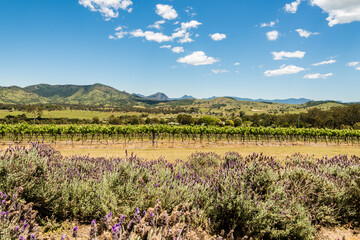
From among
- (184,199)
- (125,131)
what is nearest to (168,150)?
(125,131)

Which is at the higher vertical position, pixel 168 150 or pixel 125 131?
pixel 125 131

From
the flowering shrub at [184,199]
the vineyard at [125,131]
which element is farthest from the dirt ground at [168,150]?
the flowering shrub at [184,199]

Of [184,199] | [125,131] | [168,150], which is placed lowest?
[168,150]

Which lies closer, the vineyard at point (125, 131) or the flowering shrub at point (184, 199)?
the flowering shrub at point (184, 199)

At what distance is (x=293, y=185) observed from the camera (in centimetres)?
565

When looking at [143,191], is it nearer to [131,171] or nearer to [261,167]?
[131,171]

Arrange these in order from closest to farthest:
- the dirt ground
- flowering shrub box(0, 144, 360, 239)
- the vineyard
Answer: flowering shrub box(0, 144, 360, 239)
the dirt ground
the vineyard

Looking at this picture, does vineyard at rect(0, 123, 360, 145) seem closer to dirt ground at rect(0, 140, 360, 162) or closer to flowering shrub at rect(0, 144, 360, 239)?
dirt ground at rect(0, 140, 360, 162)

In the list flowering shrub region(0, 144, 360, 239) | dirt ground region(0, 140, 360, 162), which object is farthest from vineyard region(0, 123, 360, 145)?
flowering shrub region(0, 144, 360, 239)

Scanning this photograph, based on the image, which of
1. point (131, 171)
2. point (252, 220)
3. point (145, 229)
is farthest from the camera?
point (131, 171)

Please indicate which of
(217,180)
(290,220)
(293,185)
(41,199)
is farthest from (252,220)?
(41,199)

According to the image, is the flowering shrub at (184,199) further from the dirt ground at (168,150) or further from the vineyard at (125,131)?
the vineyard at (125,131)

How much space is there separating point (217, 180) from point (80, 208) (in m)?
3.19

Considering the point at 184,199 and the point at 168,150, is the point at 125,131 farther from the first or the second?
the point at 184,199
